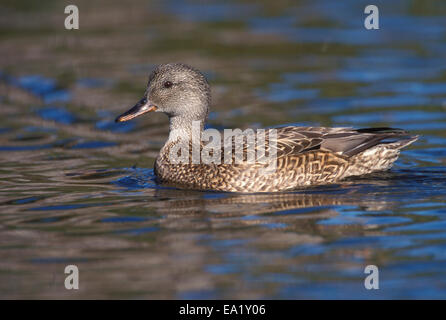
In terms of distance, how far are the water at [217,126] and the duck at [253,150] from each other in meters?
0.18

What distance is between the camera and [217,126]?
12859mm

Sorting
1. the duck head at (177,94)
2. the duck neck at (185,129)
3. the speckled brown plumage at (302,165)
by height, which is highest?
the duck head at (177,94)

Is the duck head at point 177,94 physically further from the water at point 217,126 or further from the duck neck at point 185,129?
the water at point 217,126

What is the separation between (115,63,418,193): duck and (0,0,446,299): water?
18cm

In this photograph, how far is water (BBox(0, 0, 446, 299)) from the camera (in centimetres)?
699

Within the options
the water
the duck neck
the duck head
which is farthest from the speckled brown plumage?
the duck head

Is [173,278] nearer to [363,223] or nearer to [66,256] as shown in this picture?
[66,256]

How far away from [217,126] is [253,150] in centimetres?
369

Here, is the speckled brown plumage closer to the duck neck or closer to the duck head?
the duck neck

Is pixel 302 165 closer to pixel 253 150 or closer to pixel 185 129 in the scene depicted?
pixel 253 150

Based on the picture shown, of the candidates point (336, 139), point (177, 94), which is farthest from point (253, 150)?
point (177, 94)

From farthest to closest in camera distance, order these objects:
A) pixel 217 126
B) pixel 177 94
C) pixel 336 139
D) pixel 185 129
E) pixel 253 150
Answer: pixel 217 126
pixel 185 129
pixel 177 94
pixel 336 139
pixel 253 150

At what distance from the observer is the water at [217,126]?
6988 mm

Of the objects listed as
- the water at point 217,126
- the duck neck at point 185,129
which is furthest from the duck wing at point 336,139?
the duck neck at point 185,129
